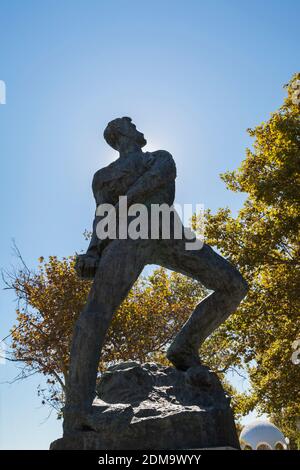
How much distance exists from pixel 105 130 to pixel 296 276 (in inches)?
384

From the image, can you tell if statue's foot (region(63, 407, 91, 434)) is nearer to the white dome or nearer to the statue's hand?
the statue's hand

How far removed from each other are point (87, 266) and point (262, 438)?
1253 inches

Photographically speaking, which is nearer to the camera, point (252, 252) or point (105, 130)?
point (105, 130)

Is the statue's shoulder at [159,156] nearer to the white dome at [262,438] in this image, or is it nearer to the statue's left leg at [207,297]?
the statue's left leg at [207,297]

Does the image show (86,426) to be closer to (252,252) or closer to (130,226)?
(130,226)

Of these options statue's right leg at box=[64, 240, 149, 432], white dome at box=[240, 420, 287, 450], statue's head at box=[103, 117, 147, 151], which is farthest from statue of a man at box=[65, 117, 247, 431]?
white dome at box=[240, 420, 287, 450]

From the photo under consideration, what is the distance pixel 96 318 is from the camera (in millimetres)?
4598

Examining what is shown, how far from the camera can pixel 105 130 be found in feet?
19.6

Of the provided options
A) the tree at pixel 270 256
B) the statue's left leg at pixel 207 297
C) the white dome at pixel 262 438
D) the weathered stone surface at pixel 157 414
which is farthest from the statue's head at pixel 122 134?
the white dome at pixel 262 438

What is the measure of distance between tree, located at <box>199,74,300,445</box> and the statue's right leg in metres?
9.67

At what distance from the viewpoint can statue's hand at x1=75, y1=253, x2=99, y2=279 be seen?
5031mm

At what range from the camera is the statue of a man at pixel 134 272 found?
4.48m

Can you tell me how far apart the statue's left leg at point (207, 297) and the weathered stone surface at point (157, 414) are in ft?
0.99
